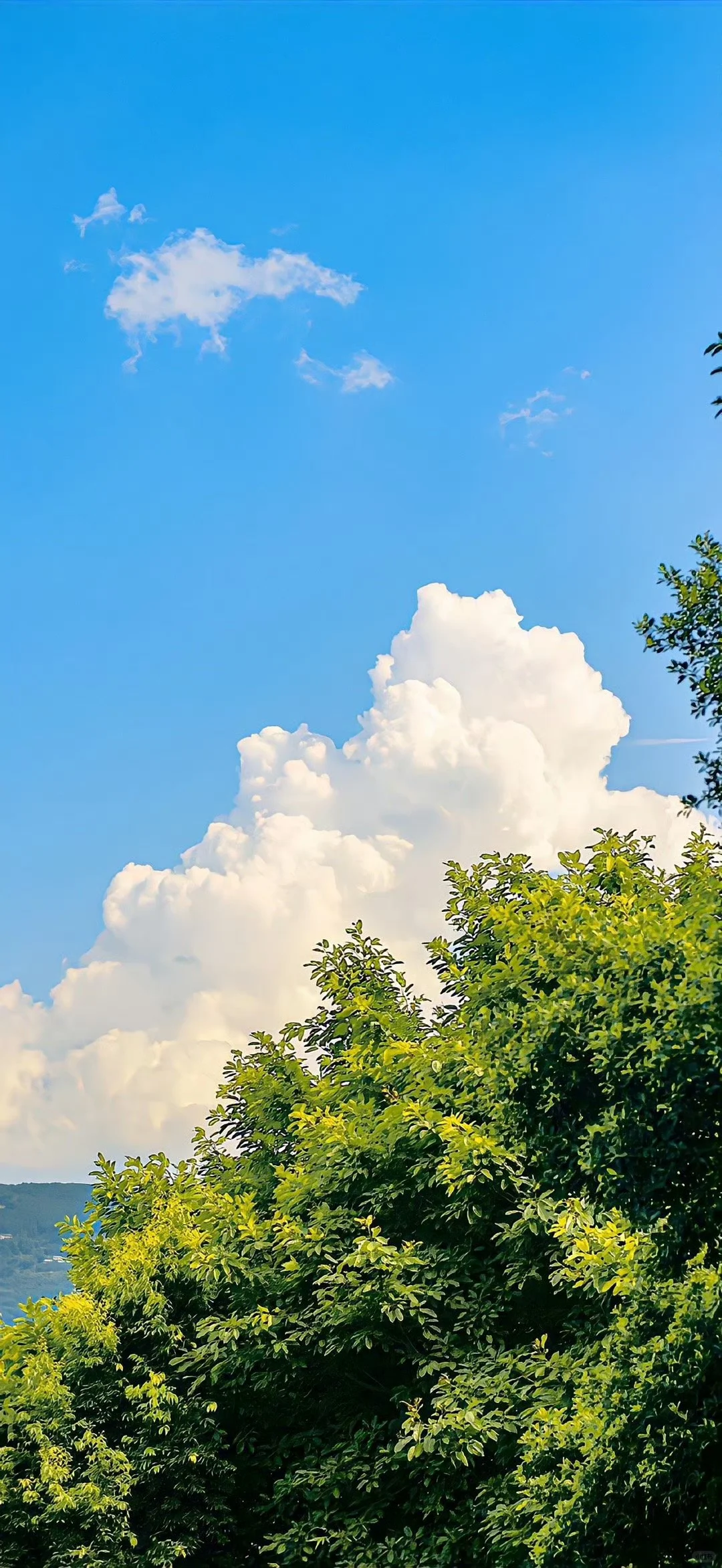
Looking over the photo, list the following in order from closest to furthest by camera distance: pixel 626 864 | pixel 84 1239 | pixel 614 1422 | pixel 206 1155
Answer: pixel 614 1422
pixel 626 864
pixel 84 1239
pixel 206 1155

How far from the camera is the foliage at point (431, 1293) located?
9.26 meters

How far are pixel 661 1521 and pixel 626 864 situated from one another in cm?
790

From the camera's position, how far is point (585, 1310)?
1461 centimetres

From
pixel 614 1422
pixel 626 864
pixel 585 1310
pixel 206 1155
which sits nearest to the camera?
pixel 614 1422

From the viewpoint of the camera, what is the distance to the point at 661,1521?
1094 centimetres

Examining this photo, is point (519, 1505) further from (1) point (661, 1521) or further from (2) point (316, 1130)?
(2) point (316, 1130)

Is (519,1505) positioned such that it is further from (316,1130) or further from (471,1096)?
(316,1130)

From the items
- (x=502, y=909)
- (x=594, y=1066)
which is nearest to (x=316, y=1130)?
(x=502, y=909)

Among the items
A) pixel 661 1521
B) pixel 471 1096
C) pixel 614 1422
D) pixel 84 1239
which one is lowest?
pixel 661 1521

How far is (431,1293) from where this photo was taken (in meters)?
14.9

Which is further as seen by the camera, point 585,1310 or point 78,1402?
point 78,1402

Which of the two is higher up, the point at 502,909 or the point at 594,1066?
the point at 502,909

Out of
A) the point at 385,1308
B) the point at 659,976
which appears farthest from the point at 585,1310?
the point at 659,976

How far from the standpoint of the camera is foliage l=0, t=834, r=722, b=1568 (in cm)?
926
